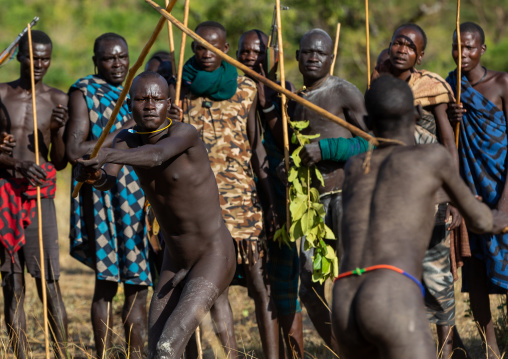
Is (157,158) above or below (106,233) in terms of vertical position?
above

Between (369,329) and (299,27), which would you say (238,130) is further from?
(299,27)

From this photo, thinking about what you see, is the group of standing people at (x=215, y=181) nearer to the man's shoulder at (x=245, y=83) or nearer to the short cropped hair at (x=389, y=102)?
the man's shoulder at (x=245, y=83)

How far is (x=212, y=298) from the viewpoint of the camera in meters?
4.34

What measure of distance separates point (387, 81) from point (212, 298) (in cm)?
154

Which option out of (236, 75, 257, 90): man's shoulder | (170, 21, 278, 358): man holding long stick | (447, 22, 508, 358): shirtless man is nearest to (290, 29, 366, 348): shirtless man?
(170, 21, 278, 358): man holding long stick

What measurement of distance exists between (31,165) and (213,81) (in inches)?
56.4

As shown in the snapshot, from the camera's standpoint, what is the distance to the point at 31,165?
5656 mm

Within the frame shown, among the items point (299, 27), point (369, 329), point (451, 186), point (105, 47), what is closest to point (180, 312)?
point (369, 329)

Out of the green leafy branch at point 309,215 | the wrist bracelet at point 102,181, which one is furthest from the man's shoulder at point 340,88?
the wrist bracelet at point 102,181

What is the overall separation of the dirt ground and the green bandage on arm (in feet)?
4.37

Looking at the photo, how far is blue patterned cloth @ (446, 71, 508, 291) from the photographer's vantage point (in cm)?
548

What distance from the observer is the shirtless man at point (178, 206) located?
4363 mm

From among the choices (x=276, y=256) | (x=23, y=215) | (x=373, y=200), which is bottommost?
(x=276, y=256)

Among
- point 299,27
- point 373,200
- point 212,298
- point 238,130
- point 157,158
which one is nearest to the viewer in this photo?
point 373,200
